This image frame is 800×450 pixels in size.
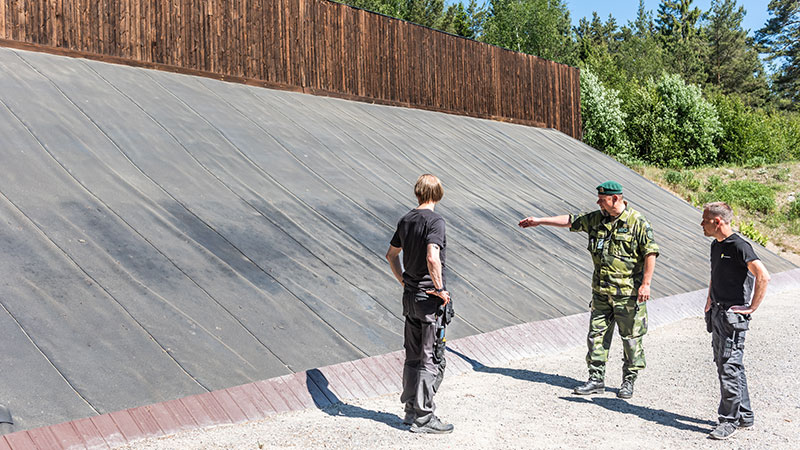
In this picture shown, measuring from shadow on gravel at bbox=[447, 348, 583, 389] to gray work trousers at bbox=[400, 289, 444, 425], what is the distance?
1.98m

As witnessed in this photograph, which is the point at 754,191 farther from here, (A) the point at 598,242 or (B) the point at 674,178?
(A) the point at 598,242

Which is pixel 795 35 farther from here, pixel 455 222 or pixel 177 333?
pixel 177 333

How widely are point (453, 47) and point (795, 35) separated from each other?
54.4 m

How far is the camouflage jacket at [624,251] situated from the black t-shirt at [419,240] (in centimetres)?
182

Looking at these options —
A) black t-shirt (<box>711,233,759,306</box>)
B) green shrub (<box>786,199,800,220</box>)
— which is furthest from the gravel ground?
green shrub (<box>786,199,800,220</box>)

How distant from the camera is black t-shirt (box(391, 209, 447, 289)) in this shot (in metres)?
4.82

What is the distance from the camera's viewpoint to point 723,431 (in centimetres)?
491

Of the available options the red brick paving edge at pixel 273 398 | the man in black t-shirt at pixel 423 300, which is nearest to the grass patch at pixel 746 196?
the red brick paving edge at pixel 273 398

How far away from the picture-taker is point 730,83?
5856cm

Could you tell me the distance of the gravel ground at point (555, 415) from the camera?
4738mm

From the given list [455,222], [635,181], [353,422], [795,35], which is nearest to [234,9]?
[455,222]

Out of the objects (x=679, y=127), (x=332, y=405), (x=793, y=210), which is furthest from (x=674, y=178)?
(x=332, y=405)

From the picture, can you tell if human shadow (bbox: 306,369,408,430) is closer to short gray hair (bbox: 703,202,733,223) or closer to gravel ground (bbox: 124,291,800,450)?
gravel ground (bbox: 124,291,800,450)

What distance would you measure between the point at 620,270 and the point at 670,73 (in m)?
54.8
